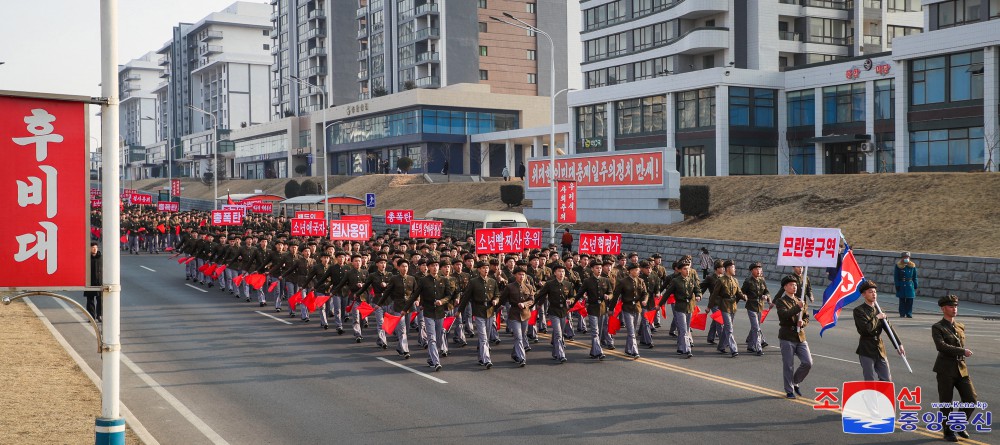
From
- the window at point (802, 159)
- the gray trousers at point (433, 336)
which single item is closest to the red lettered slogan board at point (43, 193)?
the gray trousers at point (433, 336)

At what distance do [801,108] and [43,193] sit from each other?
56520mm

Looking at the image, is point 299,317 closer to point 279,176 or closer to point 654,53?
point 654,53

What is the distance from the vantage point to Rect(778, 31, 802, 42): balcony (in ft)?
202

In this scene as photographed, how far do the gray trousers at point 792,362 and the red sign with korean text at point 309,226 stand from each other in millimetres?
23429

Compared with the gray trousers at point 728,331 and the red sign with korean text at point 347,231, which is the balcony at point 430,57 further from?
the gray trousers at point 728,331

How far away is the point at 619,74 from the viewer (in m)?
71.4

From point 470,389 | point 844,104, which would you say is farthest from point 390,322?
point 844,104

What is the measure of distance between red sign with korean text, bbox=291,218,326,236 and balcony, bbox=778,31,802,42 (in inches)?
1517

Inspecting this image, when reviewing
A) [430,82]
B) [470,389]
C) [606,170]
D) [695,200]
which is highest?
[430,82]

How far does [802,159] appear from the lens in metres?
59.4

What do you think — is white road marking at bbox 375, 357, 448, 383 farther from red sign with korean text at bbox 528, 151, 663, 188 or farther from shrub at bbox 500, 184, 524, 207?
shrub at bbox 500, 184, 524, 207

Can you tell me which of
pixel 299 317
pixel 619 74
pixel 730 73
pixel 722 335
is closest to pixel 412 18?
pixel 619 74

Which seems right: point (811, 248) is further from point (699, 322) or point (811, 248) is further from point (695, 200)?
point (695, 200)

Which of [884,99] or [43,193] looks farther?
[884,99]
